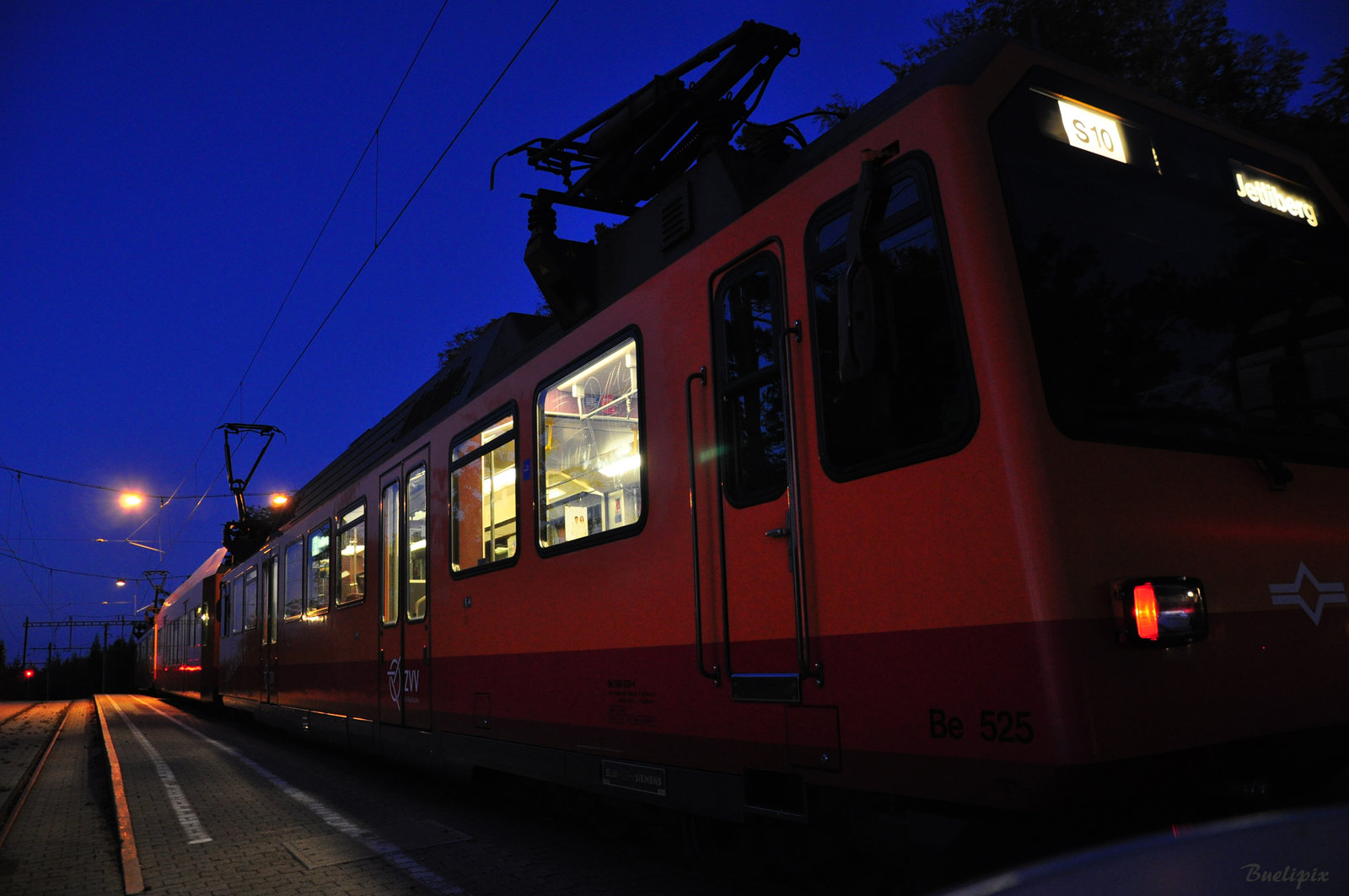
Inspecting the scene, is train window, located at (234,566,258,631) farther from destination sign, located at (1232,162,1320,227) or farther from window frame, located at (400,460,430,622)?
destination sign, located at (1232,162,1320,227)

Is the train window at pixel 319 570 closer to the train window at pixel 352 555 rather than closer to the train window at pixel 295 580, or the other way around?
the train window at pixel 295 580

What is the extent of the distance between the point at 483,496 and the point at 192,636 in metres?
20.6

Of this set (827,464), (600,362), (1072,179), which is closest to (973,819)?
(827,464)

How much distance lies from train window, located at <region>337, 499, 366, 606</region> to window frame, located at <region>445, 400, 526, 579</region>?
240 cm

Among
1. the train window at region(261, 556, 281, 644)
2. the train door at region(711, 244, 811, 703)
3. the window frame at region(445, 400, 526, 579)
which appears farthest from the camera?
the train window at region(261, 556, 281, 644)

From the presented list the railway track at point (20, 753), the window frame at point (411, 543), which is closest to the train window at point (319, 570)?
the window frame at point (411, 543)

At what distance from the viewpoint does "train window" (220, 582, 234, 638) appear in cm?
1767

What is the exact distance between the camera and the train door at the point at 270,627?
13.1 metres

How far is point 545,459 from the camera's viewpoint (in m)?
5.83

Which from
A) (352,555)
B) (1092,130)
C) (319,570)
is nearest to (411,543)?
(352,555)

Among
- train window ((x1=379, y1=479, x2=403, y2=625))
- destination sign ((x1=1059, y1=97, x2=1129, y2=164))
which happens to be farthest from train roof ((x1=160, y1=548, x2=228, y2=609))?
destination sign ((x1=1059, y1=97, x2=1129, y2=164))

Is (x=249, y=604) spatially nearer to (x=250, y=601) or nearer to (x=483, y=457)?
(x=250, y=601)

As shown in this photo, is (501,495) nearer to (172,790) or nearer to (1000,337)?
(1000,337)

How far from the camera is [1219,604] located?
2.96m
